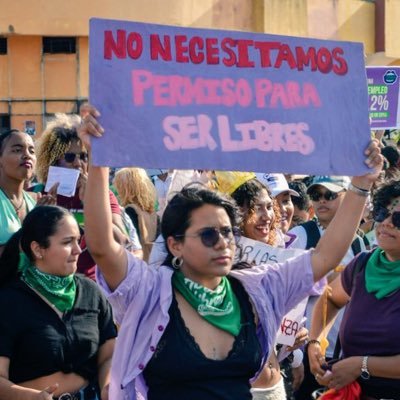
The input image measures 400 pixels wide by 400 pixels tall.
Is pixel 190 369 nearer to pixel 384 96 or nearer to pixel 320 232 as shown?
pixel 320 232

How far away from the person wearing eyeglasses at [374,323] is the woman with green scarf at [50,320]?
1106mm

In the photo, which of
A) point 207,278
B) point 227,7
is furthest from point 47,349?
point 227,7

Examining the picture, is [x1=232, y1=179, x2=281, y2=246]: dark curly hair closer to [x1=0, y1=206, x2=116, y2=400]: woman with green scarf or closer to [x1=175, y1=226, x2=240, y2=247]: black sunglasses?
[x1=0, y1=206, x2=116, y2=400]: woman with green scarf

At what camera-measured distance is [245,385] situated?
12.4ft

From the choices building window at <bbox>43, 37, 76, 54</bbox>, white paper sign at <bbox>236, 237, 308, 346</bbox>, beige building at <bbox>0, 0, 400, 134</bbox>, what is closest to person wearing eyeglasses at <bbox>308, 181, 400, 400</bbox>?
white paper sign at <bbox>236, 237, 308, 346</bbox>

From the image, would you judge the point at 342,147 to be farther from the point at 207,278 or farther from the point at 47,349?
the point at 47,349

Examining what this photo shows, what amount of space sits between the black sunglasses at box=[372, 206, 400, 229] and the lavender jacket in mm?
986

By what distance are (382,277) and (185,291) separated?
4.23ft

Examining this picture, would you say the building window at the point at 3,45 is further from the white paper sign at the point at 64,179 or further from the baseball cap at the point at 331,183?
the white paper sign at the point at 64,179

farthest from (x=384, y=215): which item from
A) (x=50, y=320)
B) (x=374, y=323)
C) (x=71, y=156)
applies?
(x=71, y=156)

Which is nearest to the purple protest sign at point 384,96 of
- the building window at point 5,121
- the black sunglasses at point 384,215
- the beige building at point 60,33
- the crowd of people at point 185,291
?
the crowd of people at point 185,291

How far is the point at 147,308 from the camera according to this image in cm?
376

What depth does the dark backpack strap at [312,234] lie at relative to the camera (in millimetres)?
6254

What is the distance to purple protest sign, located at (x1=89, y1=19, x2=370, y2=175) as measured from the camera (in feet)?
12.1
